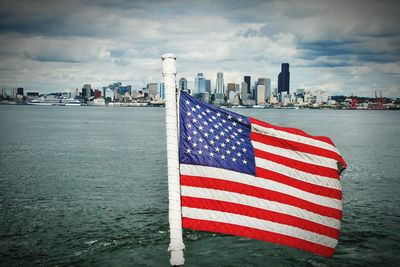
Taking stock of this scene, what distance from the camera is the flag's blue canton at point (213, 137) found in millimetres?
8062

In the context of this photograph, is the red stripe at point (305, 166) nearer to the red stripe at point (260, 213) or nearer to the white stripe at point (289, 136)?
the white stripe at point (289, 136)

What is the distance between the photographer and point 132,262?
17.4m

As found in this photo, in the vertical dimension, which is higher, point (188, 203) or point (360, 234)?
point (188, 203)

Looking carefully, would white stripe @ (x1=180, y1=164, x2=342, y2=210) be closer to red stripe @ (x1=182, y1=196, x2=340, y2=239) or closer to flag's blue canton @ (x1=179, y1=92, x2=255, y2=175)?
flag's blue canton @ (x1=179, y1=92, x2=255, y2=175)

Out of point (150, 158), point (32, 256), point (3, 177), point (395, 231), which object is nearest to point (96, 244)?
point (32, 256)

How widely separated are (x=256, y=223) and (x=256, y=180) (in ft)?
3.08

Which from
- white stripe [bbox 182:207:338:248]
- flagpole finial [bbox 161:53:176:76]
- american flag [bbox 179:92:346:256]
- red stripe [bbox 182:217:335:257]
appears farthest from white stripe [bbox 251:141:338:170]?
flagpole finial [bbox 161:53:176:76]

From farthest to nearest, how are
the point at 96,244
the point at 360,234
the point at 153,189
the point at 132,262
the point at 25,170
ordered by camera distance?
the point at 25,170
the point at 153,189
the point at 360,234
the point at 96,244
the point at 132,262

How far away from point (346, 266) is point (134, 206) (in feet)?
48.2

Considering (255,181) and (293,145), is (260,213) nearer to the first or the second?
(255,181)

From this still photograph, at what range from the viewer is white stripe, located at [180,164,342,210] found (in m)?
8.03

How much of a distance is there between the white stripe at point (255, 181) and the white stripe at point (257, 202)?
0.29m

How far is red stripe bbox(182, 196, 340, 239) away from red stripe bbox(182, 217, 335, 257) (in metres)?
0.30

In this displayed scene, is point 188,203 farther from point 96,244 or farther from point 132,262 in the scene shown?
point 96,244
